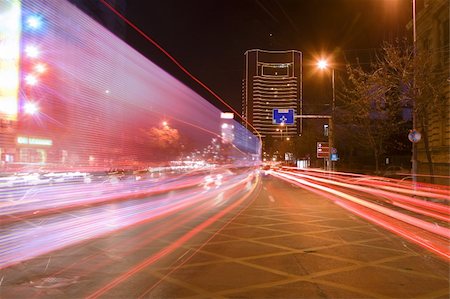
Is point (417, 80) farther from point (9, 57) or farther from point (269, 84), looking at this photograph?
point (269, 84)

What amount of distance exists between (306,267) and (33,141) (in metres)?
11.1

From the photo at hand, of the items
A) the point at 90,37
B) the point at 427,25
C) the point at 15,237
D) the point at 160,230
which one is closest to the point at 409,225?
the point at 160,230

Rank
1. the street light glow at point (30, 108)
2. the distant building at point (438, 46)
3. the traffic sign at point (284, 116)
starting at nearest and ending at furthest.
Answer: the street light glow at point (30, 108) → the distant building at point (438, 46) → the traffic sign at point (284, 116)

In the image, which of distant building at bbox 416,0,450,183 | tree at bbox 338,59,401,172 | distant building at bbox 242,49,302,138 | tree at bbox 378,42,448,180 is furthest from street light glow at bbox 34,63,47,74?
distant building at bbox 242,49,302,138

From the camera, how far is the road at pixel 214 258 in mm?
6172

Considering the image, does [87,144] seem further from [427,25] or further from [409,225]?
[427,25]

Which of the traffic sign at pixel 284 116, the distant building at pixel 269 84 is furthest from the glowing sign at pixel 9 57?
the distant building at pixel 269 84

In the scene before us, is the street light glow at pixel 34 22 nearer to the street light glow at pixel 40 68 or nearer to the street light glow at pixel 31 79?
the street light glow at pixel 40 68

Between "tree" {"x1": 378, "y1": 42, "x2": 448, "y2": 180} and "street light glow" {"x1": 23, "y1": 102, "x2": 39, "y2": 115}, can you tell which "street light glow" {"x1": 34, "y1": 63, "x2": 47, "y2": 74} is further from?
"tree" {"x1": 378, "y1": 42, "x2": 448, "y2": 180}

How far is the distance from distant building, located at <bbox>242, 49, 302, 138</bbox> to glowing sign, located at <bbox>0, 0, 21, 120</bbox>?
3962 centimetres

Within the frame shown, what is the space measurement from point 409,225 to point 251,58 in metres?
63.9

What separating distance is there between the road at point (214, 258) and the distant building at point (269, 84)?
3991cm

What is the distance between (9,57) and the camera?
13.2 meters

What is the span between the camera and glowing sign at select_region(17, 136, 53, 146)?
1458 centimetres
